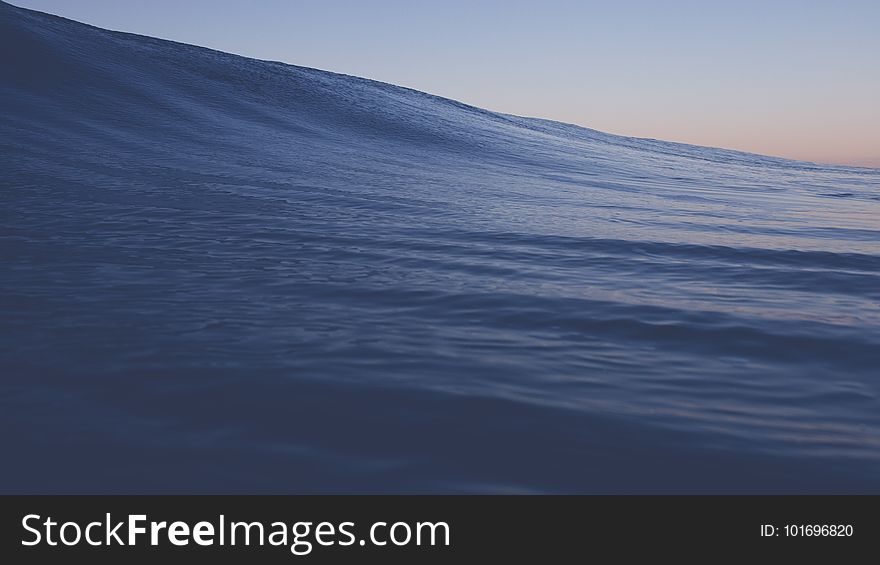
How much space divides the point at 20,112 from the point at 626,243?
779 cm

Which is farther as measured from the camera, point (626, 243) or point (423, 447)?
point (626, 243)

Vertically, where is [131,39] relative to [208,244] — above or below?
above

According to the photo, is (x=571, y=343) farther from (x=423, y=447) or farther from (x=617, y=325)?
(x=423, y=447)

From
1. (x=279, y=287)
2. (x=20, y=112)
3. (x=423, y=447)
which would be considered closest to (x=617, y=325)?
(x=423, y=447)

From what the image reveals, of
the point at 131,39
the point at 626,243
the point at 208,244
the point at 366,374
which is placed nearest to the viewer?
the point at 366,374

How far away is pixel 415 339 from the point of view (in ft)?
8.89

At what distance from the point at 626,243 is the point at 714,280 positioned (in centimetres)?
109

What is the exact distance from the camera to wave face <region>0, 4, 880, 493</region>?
1759 millimetres

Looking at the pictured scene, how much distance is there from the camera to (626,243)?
4.80m

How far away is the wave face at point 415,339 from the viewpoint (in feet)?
5.77

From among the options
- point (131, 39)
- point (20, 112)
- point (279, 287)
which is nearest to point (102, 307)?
point (279, 287)

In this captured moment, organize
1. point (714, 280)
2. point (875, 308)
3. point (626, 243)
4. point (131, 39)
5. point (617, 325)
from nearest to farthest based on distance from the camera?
point (617, 325) → point (875, 308) → point (714, 280) → point (626, 243) → point (131, 39)

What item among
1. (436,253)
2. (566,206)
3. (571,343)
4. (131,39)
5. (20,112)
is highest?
(131,39)

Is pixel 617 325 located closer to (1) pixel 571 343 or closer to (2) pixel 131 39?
(1) pixel 571 343
